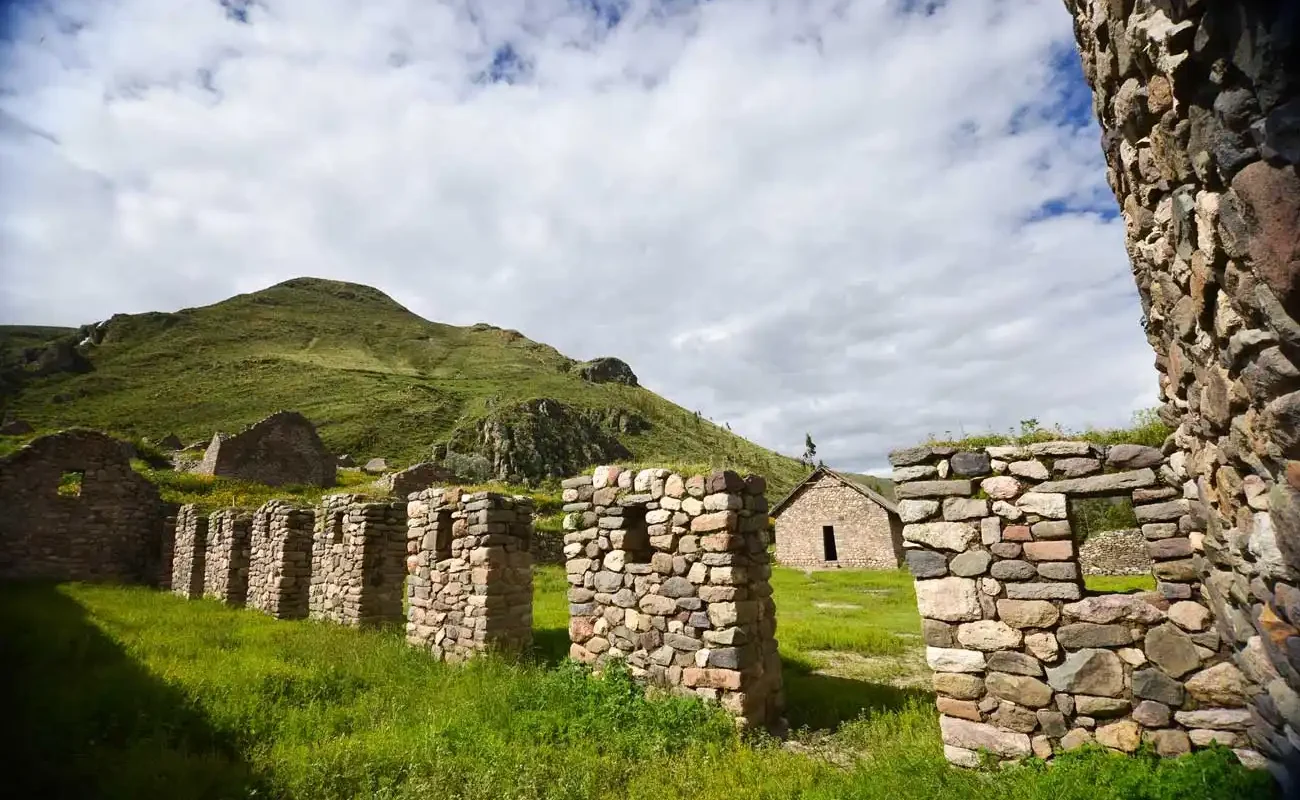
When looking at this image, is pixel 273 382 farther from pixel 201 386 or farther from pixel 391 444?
pixel 391 444

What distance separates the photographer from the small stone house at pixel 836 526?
28.5 m

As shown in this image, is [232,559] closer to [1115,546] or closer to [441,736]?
[441,736]

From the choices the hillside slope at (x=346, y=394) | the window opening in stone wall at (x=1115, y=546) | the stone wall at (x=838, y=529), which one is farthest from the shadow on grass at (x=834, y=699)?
the hillside slope at (x=346, y=394)

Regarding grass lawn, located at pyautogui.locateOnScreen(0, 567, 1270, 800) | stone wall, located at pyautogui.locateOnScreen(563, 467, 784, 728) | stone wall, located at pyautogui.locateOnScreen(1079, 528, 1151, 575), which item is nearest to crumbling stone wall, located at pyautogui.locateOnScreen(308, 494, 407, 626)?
grass lawn, located at pyautogui.locateOnScreen(0, 567, 1270, 800)

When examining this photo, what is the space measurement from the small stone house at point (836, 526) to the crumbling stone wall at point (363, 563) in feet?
75.6

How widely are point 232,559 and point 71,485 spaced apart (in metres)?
13.8

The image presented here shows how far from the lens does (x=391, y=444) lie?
55.3 meters

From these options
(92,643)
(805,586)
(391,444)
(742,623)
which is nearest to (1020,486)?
(742,623)

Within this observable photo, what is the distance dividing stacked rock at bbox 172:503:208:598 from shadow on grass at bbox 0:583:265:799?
9294mm

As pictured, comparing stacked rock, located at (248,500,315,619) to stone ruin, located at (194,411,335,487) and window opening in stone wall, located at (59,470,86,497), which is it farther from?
stone ruin, located at (194,411,335,487)

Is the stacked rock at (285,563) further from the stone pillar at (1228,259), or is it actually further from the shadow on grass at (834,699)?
the stone pillar at (1228,259)

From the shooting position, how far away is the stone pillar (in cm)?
190

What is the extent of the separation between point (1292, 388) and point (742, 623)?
5.00m

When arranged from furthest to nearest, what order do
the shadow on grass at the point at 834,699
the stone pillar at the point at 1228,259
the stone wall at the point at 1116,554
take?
1. the stone wall at the point at 1116,554
2. the shadow on grass at the point at 834,699
3. the stone pillar at the point at 1228,259
